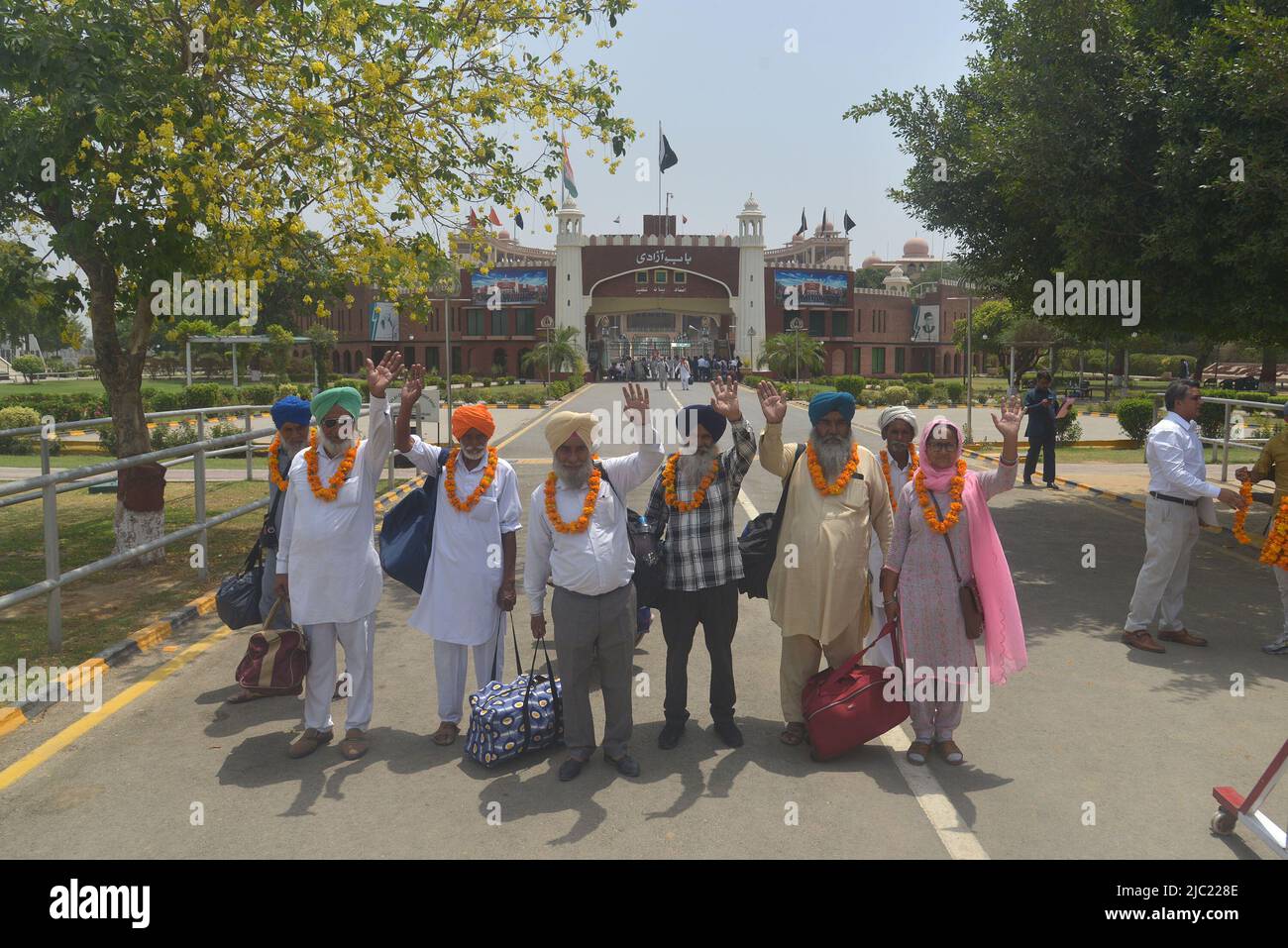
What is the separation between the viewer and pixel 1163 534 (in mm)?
7125

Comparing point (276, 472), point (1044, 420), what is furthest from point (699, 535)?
point (1044, 420)

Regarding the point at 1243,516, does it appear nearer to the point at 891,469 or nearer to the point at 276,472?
the point at 891,469

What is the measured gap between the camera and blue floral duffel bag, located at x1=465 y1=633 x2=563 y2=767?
495cm

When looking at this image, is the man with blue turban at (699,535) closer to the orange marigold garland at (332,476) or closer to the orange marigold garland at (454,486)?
the orange marigold garland at (454,486)

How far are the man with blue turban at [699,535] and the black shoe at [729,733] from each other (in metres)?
0.02

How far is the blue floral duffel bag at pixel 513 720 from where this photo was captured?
4953 mm

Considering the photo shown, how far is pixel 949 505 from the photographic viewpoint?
506 cm

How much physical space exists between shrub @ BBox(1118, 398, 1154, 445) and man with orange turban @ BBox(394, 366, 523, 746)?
1951cm

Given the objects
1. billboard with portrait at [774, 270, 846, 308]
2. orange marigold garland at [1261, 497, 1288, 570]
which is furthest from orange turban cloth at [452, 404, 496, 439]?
billboard with portrait at [774, 270, 846, 308]

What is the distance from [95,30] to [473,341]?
6423cm

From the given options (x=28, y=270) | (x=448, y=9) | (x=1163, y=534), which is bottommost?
(x=1163, y=534)
